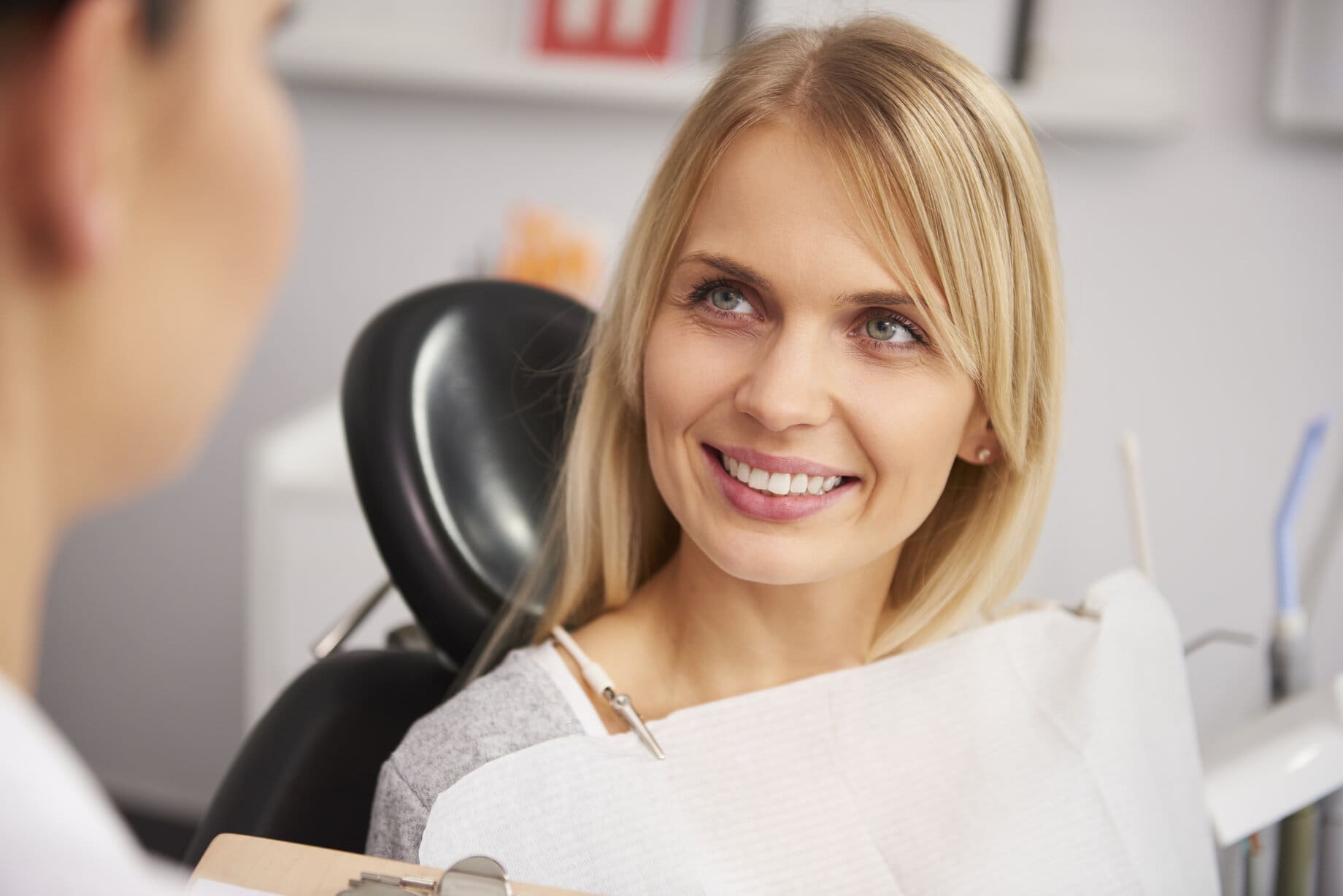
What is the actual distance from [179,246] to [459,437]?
27.7 inches

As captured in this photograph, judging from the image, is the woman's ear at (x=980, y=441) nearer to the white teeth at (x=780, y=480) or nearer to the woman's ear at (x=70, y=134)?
the white teeth at (x=780, y=480)

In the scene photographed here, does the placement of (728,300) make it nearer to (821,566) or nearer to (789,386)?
(789,386)

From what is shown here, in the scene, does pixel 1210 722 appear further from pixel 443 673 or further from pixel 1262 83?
pixel 443 673

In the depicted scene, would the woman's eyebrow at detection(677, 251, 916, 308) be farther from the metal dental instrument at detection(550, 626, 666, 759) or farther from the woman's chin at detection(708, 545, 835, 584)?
the metal dental instrument at detection(550, 626, 666, 759)

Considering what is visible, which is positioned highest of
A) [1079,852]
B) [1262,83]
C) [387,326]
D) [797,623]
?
[1262,83]

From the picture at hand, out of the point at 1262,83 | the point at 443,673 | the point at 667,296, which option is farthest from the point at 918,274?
the point at 1262,83

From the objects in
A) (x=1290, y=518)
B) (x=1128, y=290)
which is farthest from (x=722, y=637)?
(x=1128, y=290)

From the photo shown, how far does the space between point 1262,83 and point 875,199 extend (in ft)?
3.94

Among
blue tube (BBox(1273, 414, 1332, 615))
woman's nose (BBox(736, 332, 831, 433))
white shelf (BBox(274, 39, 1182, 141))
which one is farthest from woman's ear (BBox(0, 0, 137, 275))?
white shelf (BBox(274, 39, 1182, 141))

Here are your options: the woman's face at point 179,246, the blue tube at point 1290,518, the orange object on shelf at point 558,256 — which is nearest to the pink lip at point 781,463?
the woman's face at point 179,246

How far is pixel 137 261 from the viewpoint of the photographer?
0.31 m

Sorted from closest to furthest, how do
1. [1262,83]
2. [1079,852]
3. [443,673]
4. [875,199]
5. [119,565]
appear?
[875,199] < [1079,852] < [443,673] < [1262,83] < [119,565]

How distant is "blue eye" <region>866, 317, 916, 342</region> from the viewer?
2.58ft

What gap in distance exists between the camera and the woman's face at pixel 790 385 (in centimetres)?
76
